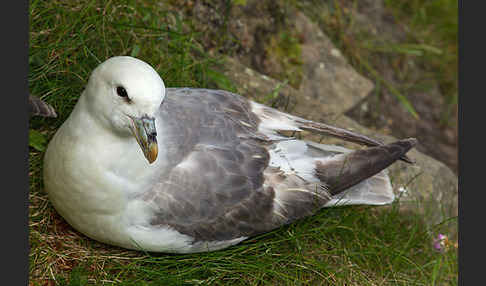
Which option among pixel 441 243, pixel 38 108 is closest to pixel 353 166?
pixel 441 243

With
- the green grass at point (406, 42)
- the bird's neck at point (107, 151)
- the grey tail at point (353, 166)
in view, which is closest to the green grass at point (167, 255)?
the grey tail at point (353, 166)

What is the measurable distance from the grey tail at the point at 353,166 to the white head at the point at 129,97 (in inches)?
36.8

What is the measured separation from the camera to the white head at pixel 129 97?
2.04 meters

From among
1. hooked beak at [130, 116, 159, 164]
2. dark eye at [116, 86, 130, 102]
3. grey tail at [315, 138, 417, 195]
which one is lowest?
grey tail at [315, 138, 417, 195]

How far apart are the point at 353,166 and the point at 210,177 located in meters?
0.72

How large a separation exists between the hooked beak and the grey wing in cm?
27

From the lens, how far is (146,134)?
2068mm

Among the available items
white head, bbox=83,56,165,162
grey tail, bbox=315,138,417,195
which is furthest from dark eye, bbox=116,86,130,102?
grey tail, bbox=315,138,417,195

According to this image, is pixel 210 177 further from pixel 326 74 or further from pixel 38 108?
pixel 326 74

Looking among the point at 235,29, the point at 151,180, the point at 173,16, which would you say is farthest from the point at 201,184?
the point at 235,29

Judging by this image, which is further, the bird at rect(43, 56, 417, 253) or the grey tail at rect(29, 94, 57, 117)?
A: the grey tail at rect(29, 94, 57, 117)

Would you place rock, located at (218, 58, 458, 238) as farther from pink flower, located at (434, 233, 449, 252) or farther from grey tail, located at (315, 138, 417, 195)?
grey tail, located at (315, 138, 417, 195)

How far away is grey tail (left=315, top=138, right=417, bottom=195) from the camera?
2.71 meters

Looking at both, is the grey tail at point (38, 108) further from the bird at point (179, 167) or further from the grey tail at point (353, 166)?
the grey tail at point (353, 166)
